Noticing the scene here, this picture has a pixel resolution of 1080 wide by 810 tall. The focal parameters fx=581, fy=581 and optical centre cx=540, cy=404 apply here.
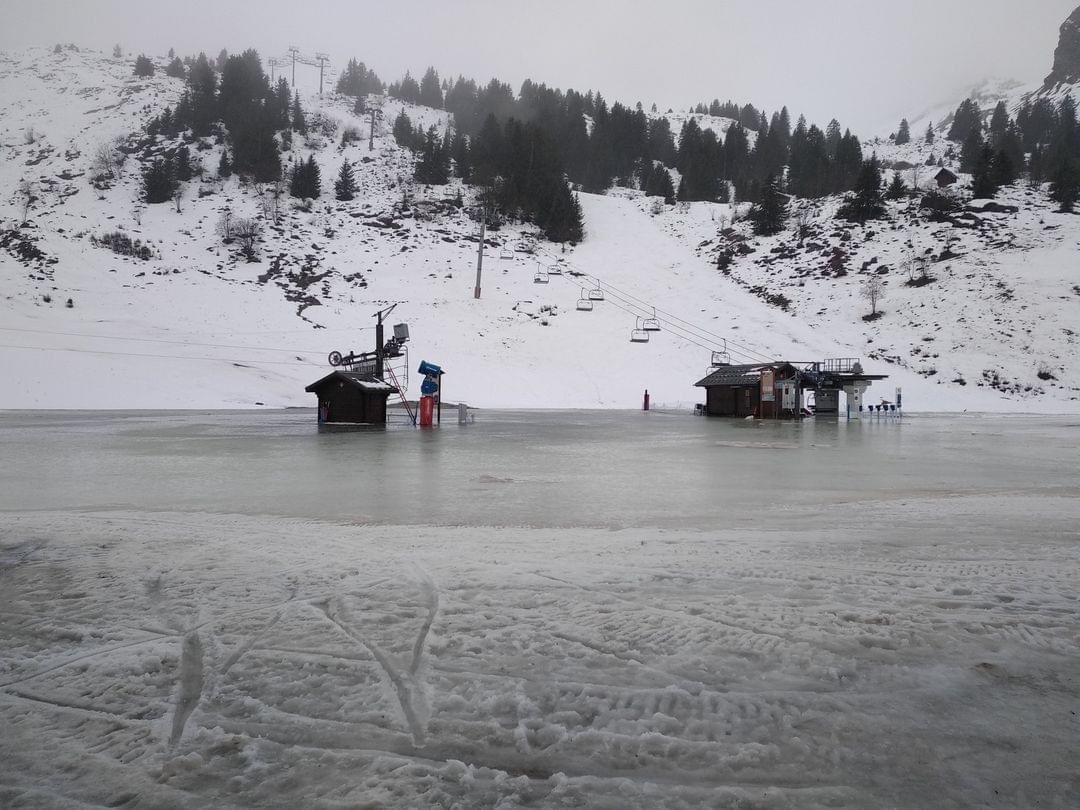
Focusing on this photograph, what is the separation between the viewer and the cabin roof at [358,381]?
22984 millimetres

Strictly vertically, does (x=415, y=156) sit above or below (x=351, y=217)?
above

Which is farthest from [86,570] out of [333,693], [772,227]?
[772,227]

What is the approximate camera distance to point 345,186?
77.8m

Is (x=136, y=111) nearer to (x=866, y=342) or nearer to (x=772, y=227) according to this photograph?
(x=772, y=227)

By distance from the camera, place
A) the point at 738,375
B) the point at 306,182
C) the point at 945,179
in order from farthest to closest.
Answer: the point at 945,179
the point at 306,182
the point at 738,375

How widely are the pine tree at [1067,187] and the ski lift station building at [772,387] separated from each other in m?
57.5

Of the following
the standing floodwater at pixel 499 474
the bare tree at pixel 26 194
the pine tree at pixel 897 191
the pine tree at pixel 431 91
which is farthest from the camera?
the pine tree at pixel 431 91

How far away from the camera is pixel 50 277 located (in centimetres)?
5016

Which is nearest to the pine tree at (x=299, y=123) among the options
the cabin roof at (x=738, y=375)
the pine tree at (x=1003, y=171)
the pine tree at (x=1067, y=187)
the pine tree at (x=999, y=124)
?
the cabin roof at (x=738, y=375)

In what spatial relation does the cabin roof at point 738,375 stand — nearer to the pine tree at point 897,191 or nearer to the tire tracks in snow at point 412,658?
the tire tracks in snow at point 412,658

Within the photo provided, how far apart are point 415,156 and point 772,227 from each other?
55362 millimetres

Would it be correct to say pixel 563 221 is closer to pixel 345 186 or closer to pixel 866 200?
pixel 345 186

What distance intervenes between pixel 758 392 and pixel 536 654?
105ft

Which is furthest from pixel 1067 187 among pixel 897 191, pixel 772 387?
pixel 772 387
